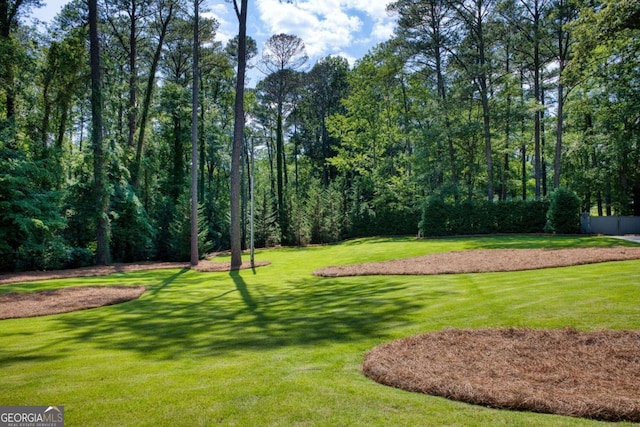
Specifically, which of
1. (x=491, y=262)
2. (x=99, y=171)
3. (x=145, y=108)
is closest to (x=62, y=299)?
(x=491, y=262)

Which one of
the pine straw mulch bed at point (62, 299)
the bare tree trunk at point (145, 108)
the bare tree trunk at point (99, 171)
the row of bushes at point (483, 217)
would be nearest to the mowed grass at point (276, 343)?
the pine straw mulch bed at point (62, 299)

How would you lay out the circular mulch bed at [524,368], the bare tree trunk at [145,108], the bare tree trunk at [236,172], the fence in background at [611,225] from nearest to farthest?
the circular mulch bed at [524,368] → the bare tree trunk at [236,172] → the fence in background at [611,225] → the bare tree trunk at [145,108]

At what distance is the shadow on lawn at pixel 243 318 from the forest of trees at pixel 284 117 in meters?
7.74

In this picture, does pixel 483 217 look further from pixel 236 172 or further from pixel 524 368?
pixel 524 368

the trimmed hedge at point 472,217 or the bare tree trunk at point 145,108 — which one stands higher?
the bare tree trunk at point 145,108

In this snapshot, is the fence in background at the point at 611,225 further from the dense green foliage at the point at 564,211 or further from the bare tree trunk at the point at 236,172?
the bare tree trunk at the point at 236,172

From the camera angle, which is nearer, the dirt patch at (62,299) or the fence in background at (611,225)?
the dirt patch at (62,299)

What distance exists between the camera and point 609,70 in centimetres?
2127

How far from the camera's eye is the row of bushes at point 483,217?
24125 millimetres

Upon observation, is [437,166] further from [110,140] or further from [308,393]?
[308,393]

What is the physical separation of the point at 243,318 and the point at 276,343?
6.59 feet

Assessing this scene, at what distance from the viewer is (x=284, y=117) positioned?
43.0 m

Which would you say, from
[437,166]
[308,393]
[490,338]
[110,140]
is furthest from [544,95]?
[308,393]

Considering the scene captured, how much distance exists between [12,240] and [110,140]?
6.91m
